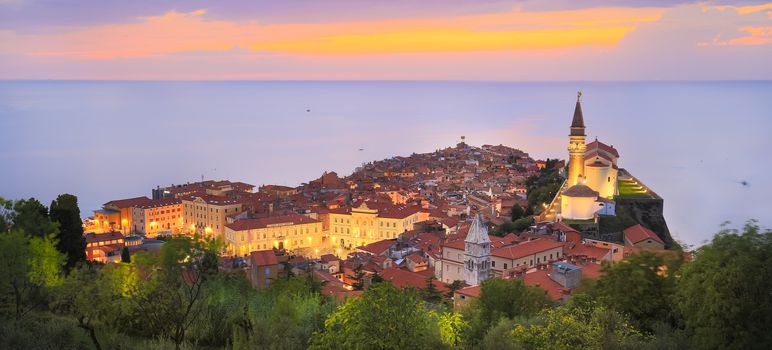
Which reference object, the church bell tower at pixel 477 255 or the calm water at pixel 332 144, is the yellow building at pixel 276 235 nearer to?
the calm water at pixel 332 144

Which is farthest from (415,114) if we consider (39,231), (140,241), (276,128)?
(39,231)

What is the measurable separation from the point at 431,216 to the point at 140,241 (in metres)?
13.5

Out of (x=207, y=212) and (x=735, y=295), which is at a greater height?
(x=207, y=212)

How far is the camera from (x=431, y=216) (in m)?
32.1

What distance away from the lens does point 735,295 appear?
7.28 meters

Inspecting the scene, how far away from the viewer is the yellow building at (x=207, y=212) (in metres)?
33.5

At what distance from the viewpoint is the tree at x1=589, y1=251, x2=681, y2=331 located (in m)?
9.21

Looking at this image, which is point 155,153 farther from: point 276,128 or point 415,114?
point 415,114

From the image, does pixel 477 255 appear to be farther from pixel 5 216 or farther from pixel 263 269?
pixel 5 216

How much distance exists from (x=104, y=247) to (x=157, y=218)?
9.37 metres

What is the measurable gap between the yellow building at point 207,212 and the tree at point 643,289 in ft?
Answer: 86.6

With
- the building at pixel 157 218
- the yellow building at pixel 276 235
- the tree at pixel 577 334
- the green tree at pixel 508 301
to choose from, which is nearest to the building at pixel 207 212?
the building at pixel 157 218

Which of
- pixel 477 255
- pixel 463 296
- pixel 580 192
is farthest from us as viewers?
pixel 580 192

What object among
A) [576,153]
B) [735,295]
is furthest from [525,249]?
[735,295]
